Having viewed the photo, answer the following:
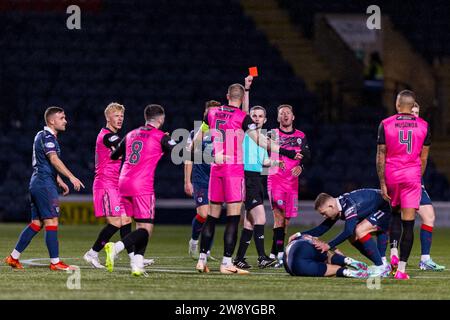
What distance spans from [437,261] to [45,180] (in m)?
5.25

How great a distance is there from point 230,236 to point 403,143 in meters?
2.08

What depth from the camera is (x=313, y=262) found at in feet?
35.9

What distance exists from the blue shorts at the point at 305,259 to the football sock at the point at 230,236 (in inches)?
26.2

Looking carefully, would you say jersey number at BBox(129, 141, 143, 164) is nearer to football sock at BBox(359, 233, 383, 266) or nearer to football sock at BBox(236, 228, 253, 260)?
football sock at BBox(236, 228, 253, 260)

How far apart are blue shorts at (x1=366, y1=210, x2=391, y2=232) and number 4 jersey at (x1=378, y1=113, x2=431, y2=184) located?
44 cm

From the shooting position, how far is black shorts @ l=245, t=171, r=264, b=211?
12375 mm

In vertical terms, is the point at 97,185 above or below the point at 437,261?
above

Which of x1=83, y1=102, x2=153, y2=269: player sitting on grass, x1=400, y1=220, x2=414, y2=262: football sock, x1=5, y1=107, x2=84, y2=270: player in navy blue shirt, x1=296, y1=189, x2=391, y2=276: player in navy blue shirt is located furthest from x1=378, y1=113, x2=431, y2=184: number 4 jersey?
x1=5, y1=107, x2=84, y2=270: player in navy blue shirt

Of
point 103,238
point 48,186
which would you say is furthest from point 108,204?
point 48,186

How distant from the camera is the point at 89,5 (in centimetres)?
→ 2856

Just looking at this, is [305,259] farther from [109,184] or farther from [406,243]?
[109,184]

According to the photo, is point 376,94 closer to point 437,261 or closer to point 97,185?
point 437,261

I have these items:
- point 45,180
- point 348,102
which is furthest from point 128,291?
point 348,102

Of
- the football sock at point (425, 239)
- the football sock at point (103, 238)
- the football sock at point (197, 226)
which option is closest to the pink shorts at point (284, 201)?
the football sock at point (197, 226)
